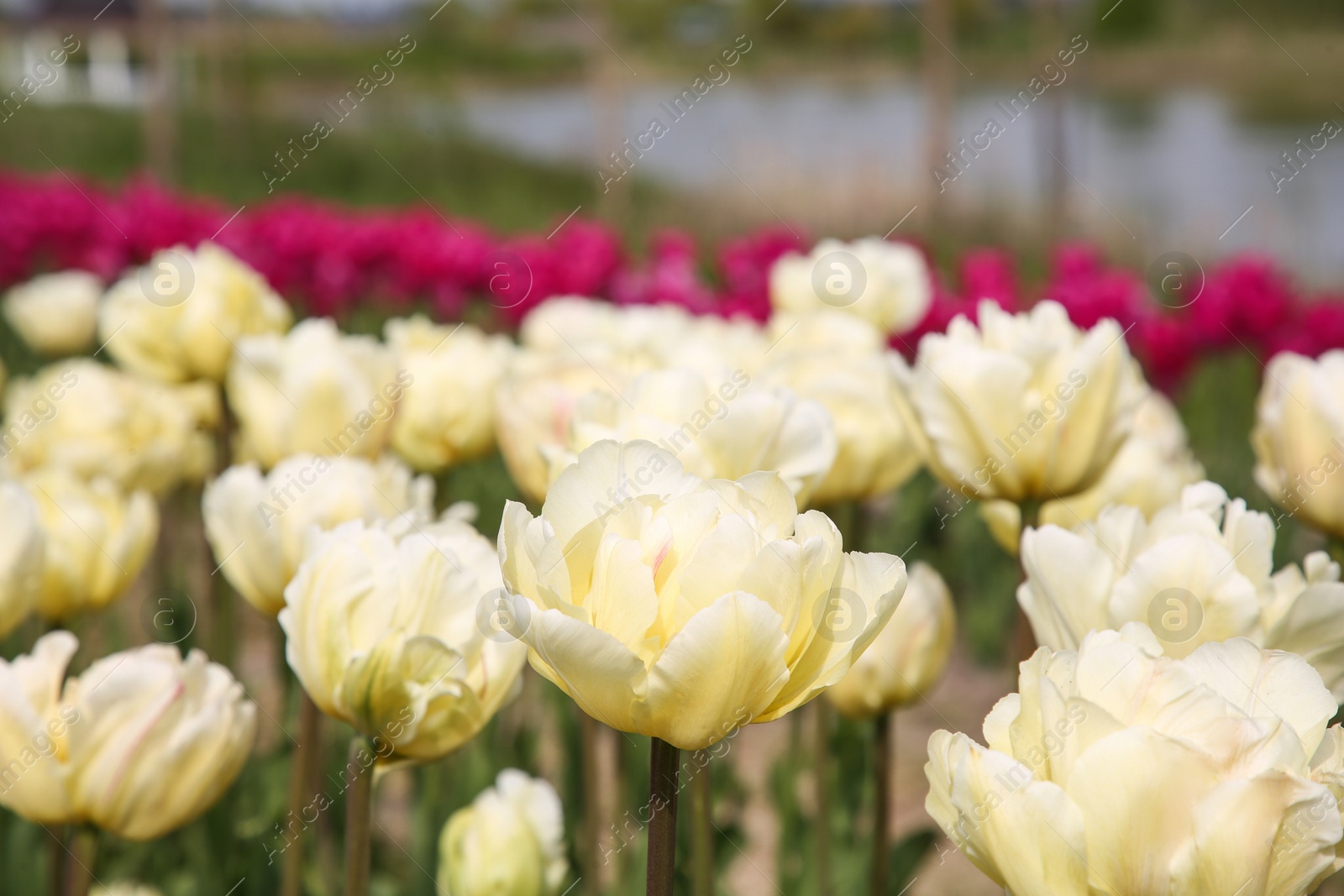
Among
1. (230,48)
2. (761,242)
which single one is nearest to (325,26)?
(230,48)

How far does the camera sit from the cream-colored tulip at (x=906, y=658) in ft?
4.07

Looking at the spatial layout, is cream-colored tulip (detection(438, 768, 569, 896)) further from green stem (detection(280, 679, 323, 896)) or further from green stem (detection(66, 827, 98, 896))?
green stem (detection(66, 827, 98, 896))

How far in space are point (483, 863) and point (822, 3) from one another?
118ft

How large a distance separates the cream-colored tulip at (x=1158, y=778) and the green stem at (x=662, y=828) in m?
0.15

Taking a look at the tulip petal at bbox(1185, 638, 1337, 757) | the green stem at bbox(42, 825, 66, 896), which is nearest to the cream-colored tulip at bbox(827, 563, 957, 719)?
the tulip petal at bbox(1185, 638, 1337, 757)

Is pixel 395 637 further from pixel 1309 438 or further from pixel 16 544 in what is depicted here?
pixel 1309 438

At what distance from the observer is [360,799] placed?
98 centimetres

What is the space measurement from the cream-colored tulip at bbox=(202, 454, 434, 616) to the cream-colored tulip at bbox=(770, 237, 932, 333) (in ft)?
4.00

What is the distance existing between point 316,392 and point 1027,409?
813 millimetres

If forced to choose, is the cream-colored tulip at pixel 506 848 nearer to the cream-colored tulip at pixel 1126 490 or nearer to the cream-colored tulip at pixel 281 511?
the cream-colored tulip at pixel 281 511

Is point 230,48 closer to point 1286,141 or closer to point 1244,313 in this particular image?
point 1286,141

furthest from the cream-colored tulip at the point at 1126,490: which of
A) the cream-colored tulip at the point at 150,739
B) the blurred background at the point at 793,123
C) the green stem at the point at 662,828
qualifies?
the blurred background at the point at 793,123

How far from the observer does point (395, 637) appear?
0.91m

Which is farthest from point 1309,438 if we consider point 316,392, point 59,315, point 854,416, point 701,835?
point 59,315
